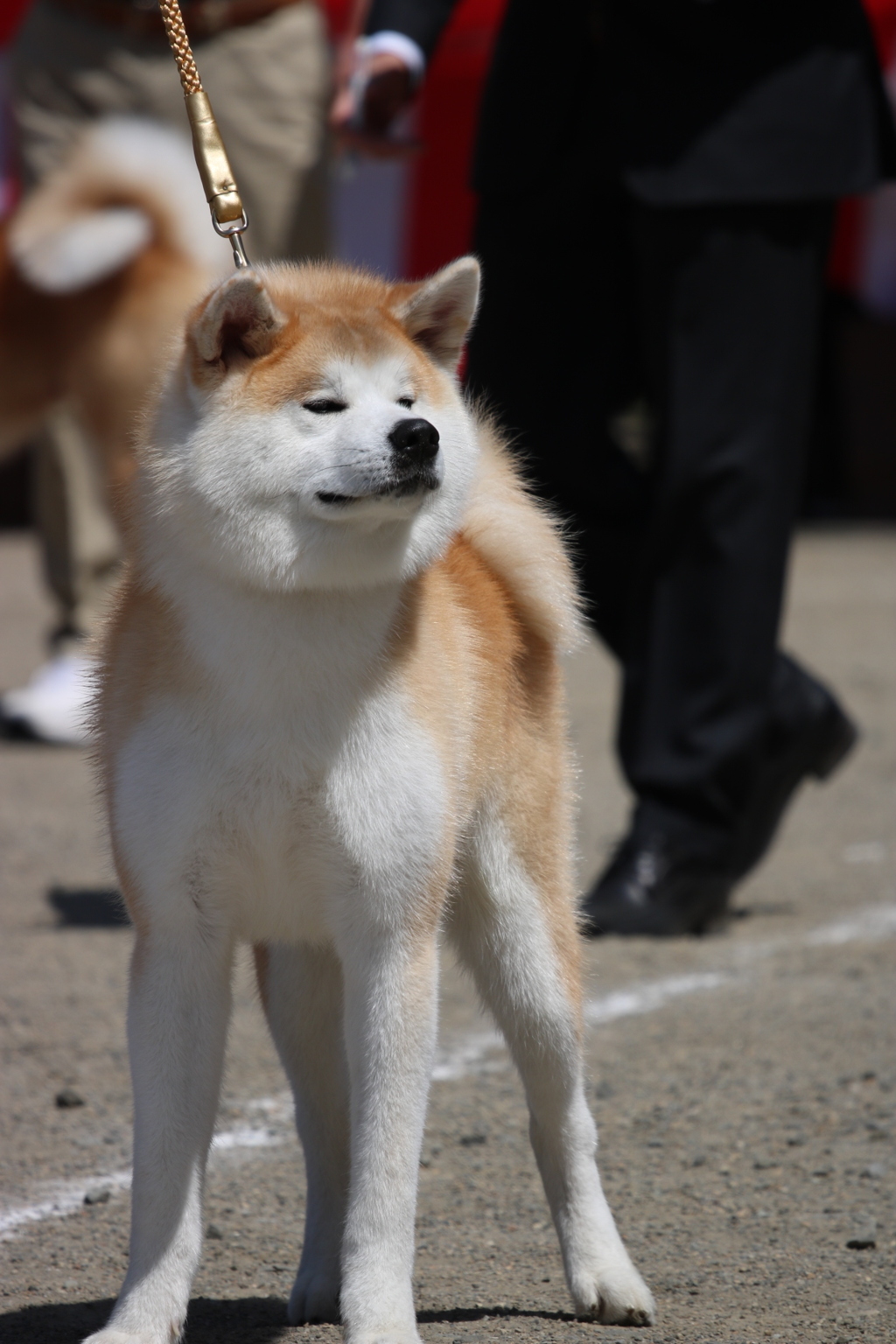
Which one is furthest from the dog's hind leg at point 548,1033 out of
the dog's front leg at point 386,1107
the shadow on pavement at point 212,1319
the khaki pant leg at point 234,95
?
the khaki pant leg at point 234,95

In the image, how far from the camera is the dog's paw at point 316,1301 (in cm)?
233

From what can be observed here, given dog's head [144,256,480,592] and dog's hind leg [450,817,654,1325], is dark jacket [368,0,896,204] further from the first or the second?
dog's hind leg [450,817,654,1325]

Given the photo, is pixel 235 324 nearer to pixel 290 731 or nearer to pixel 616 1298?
pixel 290 731

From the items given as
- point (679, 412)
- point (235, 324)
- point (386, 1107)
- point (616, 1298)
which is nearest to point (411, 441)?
point (235, 324)

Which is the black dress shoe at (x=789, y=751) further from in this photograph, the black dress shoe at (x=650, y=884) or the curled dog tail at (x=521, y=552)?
the curled dog tail at (x=521, y=552)

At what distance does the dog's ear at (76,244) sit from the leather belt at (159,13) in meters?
0.63

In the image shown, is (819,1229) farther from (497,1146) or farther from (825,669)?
(825,669)

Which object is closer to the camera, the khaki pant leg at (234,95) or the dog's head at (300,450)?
the dog's head at (300,450)

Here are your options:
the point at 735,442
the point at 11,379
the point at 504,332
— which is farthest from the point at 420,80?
the point at 11,379

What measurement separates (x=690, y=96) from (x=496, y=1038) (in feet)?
7.28

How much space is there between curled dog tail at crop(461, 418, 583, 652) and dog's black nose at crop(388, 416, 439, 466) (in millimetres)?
475

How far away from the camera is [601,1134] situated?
3.14 m

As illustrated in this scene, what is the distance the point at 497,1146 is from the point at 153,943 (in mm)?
1209

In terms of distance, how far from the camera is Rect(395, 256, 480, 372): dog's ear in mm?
2244
